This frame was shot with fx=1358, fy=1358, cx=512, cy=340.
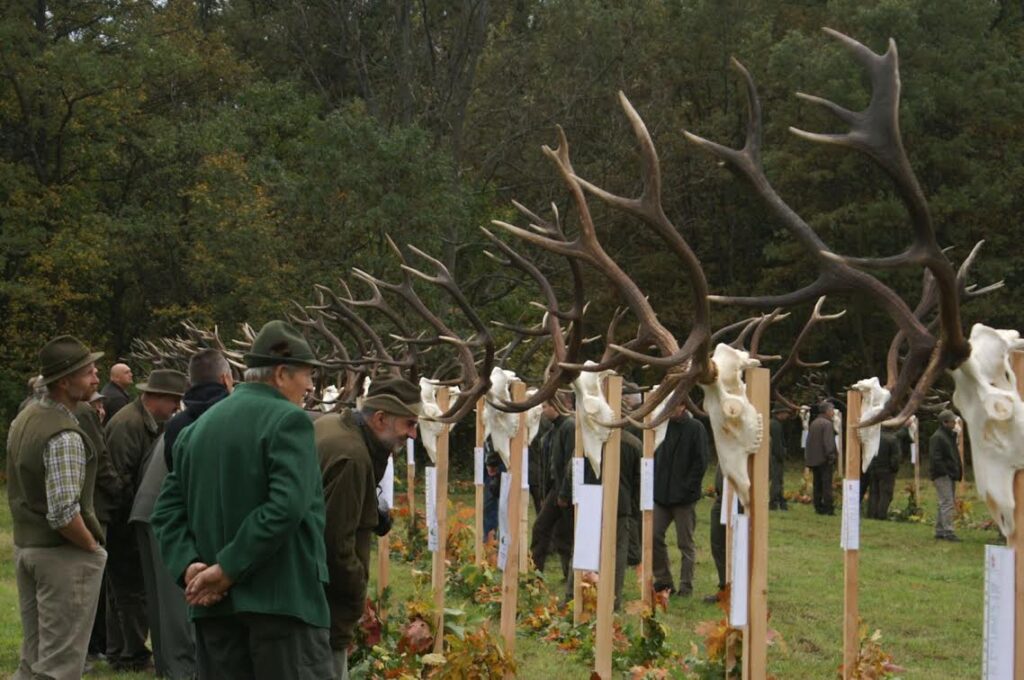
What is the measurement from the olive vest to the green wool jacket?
2.14 m

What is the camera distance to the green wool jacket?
493 cm

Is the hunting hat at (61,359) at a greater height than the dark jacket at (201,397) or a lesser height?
greater

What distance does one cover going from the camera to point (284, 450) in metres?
5.01

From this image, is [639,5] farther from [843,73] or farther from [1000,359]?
[1000,359]

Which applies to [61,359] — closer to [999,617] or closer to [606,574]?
[606,574]

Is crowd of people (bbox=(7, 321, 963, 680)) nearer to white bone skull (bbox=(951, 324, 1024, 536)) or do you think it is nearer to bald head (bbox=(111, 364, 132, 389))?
white bone skull (bbox=(951, 324, 1024, 536))

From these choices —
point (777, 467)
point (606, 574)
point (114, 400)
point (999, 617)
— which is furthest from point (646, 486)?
point (777, 467)

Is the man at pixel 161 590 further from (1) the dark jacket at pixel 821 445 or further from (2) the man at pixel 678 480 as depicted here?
(1) the dark jacket at pixel 821 445

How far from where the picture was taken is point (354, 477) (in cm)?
598

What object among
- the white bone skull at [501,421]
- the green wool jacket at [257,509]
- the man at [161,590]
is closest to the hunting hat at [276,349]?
the green wool jacket at [257,509]

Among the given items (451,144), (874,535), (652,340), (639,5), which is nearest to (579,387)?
(652,340)

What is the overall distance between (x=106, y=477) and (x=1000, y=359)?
617 cm

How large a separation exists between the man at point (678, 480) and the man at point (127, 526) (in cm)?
561

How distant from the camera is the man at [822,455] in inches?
920
